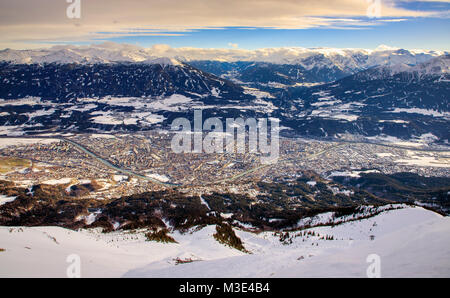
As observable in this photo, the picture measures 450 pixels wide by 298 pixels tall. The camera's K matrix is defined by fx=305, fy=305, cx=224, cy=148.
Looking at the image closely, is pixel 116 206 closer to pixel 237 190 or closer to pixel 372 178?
pixel 237 190

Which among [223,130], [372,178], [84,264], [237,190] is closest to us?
[84,264]

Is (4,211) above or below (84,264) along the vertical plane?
below

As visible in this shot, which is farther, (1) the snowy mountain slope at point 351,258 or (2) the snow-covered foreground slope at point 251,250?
(2) the snow-covered foreground slope at point 251,250

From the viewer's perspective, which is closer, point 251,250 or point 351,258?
point 351,258

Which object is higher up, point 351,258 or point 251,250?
point 351,258

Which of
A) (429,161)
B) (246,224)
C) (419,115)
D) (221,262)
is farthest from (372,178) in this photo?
(419,115)

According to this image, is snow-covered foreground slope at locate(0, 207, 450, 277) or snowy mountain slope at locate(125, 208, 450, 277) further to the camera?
snow-covered foreground slope at locate(0, 207, 450, 277)
